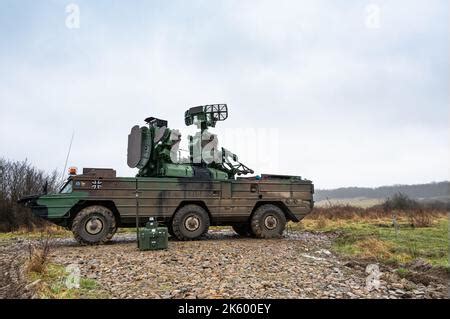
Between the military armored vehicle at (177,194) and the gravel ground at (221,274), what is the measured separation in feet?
4.47

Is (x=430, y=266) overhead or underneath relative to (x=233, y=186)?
underneath

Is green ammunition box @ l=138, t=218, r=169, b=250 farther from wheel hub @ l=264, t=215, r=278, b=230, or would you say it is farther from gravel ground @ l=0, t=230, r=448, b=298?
wheel hub @ l=264, t=215, r=278, b=230

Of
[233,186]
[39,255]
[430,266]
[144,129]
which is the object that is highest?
[144,129]

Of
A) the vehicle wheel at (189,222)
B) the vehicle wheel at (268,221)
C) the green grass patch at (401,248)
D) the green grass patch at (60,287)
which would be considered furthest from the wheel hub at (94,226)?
the green grass patch at (401,248)

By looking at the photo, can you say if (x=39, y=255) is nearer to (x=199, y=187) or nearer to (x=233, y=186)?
(x=199, y=187)

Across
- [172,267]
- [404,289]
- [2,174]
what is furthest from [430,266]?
[2,174]

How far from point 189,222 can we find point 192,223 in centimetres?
10

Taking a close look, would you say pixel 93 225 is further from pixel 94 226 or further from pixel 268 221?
pixel 268 221

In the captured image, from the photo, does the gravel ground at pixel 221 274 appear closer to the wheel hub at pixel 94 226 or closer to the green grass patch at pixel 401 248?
the wheel hub at pixel 94 226

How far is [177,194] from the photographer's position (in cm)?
1238

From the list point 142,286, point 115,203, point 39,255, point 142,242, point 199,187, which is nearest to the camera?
point 142,286

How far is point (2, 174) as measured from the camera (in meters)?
26.5
